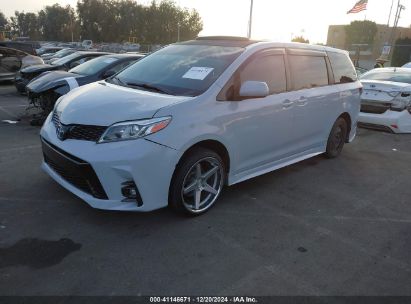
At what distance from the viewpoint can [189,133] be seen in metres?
3.61

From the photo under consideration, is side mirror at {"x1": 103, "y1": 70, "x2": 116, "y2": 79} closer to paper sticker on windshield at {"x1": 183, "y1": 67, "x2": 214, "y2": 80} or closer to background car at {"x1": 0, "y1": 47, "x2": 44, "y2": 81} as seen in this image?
paper sticker on windshield at {"x1": 183, "y1": 67, "x2": 214, "y2": 80}

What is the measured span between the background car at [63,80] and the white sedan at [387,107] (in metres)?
5.27

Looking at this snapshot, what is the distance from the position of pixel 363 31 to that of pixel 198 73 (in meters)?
72.7

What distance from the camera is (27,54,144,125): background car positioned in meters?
7.23

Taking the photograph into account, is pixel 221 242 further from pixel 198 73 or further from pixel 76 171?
pixel 198 73

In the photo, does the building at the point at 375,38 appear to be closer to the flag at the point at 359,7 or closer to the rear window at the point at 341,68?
the flag at the point at 359,7

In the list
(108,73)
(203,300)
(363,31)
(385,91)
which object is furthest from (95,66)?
(363,31)

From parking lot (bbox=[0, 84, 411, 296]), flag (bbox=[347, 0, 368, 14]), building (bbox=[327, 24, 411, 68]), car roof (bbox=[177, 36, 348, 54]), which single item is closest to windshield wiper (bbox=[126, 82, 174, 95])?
car roof (bbox=[177, 36, 348, 54])

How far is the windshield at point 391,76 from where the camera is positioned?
8820mm

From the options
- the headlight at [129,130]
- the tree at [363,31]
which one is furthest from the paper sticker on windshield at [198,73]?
the tree at [363,31]

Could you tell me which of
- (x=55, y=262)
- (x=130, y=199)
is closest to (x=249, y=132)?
(x=130, y=199)

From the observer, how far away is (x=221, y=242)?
141 inches

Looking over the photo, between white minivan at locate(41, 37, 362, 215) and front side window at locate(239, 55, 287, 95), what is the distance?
12 millimetres

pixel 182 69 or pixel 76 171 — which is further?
pixel 182 69
